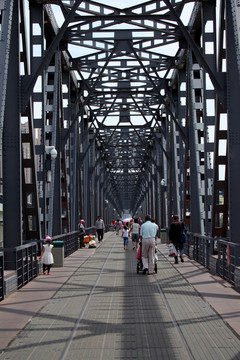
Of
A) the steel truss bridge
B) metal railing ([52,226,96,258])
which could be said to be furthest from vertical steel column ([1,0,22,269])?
metal railing ([52,226,96,258])

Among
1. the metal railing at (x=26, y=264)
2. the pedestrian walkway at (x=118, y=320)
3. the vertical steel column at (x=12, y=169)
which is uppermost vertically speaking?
the vertical steel column at (x=12, y=169)

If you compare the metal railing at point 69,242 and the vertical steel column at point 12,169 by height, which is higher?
the vertical steel column at point 12,169

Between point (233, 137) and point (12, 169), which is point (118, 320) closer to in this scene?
point (12, 169)

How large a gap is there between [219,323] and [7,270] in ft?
19.5

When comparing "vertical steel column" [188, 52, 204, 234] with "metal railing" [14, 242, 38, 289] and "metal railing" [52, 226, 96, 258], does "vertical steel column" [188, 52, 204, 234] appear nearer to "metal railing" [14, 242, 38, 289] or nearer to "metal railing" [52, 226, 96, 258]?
"metal railing" [52, 226, 96, 258]

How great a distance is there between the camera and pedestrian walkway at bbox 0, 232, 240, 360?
7.50m

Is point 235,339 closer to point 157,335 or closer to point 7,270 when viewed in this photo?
point 157,335

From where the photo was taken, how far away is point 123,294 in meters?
12.8

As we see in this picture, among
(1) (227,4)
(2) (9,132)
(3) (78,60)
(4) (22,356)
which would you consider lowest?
(4) (22,356)

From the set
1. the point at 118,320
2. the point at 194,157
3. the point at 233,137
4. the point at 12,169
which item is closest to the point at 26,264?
the point at 12,169

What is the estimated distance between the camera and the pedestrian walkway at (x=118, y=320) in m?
7.50

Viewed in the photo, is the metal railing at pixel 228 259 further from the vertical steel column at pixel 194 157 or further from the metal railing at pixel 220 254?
the vertical steel column at pixel 194 157

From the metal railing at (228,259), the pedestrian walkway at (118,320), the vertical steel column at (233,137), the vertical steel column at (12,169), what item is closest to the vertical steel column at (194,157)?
the metal railing at (228,259)

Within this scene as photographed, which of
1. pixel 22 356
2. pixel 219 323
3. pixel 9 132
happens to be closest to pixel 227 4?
pixel 9 132
